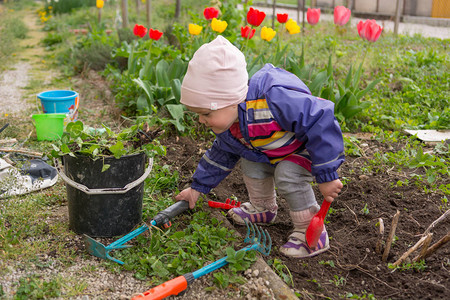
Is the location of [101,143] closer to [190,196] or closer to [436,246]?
[190,196]

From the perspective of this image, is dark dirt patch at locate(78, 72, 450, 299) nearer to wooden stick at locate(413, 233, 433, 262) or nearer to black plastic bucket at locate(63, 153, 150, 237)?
wooden stick at locate(413, 233, 433, 262)

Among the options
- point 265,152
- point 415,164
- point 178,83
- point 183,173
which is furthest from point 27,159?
point 415,164

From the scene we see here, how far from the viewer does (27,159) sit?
3064mm

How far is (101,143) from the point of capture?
227 cm

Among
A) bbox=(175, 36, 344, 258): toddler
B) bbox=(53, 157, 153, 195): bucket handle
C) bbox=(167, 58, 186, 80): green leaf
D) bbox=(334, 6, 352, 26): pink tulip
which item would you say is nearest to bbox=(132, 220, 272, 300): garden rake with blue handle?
bbox=(175, 36, 344, 258): toddler

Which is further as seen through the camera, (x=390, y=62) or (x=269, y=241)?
(x=390, y=62)

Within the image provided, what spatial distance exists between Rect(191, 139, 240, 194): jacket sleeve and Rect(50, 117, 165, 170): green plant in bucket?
290 mm

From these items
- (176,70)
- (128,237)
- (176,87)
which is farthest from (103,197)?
(176,70)

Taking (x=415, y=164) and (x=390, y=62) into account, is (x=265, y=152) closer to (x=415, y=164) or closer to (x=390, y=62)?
(x=415, y=164)

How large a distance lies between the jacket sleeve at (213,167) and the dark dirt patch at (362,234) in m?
0.30

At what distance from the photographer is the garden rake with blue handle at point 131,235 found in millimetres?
2117

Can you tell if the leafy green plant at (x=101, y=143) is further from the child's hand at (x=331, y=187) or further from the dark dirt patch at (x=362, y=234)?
the child's hand at (x=331, y=187)

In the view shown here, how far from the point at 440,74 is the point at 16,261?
461cm

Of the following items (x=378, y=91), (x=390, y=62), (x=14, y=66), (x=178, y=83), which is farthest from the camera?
(x=14, y=66)
